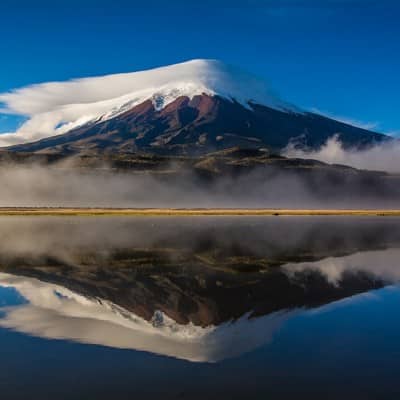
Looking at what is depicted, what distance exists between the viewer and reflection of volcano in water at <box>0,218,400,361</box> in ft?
51.0

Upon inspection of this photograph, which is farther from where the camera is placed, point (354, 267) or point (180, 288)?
point (354, 267)

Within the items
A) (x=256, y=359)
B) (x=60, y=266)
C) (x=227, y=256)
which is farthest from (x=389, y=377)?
(x=227, y=256)

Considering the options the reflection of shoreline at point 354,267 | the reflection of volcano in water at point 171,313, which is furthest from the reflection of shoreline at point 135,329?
the reflection of shoreline at point 354,267

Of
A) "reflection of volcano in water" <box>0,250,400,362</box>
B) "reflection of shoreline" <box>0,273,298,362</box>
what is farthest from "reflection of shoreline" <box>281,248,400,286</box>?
"reflection of shoreline" <box>0,273,298,362</box>

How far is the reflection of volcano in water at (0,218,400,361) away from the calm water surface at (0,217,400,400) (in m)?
0.07

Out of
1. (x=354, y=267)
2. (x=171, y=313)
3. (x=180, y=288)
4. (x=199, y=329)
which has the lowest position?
(x=354, y=267)

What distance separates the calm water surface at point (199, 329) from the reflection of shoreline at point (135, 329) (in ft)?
0.12

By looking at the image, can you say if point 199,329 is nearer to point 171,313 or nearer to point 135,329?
point 135,329

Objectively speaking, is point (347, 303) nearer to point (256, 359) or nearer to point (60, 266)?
point (256, 359)

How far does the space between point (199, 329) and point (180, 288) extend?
7155mm

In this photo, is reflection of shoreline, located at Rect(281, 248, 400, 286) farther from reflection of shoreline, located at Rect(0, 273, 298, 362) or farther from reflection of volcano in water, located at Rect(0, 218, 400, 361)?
reflection of shoreline, located at Rect(0, 273, 298, 362)

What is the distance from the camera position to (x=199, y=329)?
16.1m

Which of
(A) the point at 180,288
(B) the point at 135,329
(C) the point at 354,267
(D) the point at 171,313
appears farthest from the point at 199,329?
(C) the point at 354,267

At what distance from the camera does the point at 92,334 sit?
51.1ft
